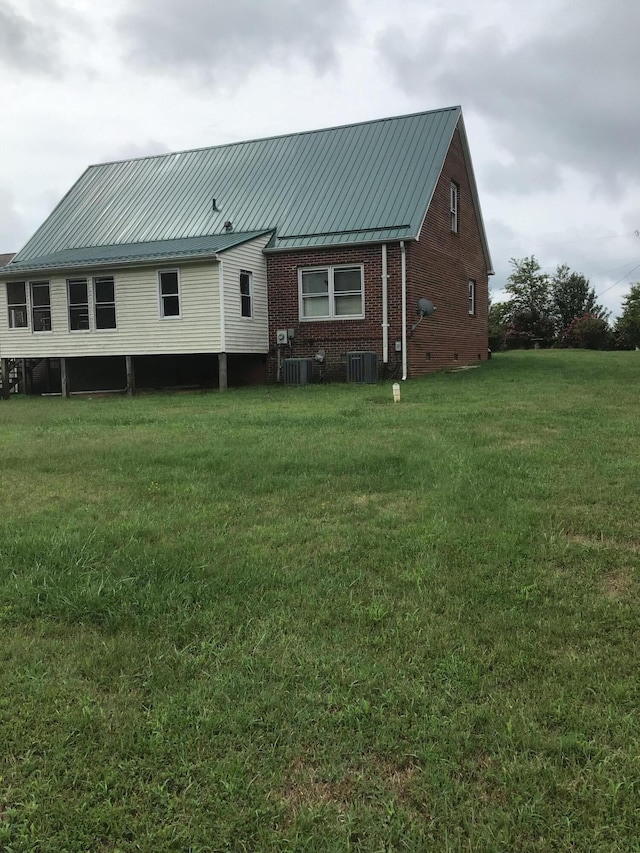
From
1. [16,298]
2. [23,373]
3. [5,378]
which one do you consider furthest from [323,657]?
[23,373]

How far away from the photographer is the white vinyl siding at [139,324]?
1608cm

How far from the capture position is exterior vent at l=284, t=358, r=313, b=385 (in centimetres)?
1662

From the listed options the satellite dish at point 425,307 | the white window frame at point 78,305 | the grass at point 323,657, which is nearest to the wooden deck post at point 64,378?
the white window frame at point 78,305

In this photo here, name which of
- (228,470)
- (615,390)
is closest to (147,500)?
(228,470)


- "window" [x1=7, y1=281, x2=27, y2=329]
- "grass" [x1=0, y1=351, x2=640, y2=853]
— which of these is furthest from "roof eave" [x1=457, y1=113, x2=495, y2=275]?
"grass" [x1=0, y1=351, x2=640, y2=853]

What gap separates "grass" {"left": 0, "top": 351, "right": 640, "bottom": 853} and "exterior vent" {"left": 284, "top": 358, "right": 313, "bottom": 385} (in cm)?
1044

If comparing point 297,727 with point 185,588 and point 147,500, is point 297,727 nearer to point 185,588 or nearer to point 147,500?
point 185,588

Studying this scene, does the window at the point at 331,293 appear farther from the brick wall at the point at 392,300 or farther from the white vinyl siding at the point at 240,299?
the white vinyl siding at the point at 240,299

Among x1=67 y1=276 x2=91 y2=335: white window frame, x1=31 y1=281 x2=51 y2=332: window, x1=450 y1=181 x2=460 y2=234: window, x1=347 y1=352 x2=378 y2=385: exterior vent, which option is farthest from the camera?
x1=450 y1=181 x2=460 y2=234: window

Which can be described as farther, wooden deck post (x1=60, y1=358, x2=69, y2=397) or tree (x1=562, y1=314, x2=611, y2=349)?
tree (x1=562, y1=314, x2=611, y2=349)

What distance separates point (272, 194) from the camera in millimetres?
19375

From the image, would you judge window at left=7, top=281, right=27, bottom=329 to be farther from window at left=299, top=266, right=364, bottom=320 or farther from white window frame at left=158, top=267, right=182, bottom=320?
window at left=299, top=266, right=364, bottom=320

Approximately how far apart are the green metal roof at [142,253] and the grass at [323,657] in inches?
415

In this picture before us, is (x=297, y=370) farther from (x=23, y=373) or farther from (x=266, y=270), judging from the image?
(x=23, y=373)
